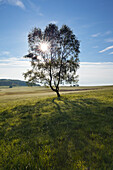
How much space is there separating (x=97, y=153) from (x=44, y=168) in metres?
2.60

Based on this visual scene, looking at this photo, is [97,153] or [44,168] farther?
[97,153]

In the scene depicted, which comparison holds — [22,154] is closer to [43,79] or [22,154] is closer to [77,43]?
[43,79]

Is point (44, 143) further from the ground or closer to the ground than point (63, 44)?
closer to the ground

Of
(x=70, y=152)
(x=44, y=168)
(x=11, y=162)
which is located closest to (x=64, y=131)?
(x=70, y=152)

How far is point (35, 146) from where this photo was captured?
5.65 m

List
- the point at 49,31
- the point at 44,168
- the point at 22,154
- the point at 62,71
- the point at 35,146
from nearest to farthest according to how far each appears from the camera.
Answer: the point at 44,168 < the point at 22,154 < the point at 35,146 < the point at 49,31 < the point at 62,71

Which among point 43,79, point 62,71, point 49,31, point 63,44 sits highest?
point 49,31

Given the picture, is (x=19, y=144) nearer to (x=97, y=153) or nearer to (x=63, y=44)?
(x=97, y=153)

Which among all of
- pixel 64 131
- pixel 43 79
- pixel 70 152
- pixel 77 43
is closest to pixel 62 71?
pixel 43 79

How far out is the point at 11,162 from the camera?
4.55 meters

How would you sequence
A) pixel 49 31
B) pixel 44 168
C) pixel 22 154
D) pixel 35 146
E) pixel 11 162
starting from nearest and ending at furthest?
pixel 44 168
pixel 11 162
pixel 22 154
pixel 35 146
pixel 49 31

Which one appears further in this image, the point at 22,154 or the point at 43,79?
the point at 43,79

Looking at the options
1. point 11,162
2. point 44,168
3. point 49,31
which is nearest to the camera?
point 44,168

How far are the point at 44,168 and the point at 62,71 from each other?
2945 centimetres
